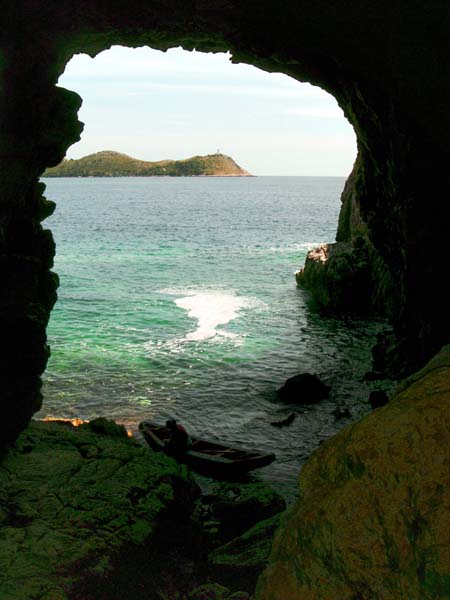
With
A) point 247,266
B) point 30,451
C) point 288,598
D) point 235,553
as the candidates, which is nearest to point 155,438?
point 30,451

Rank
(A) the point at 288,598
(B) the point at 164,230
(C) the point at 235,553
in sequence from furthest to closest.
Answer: (B) the point at 164,230 < (C) the point at 235,553 < (A) the point at 288,598

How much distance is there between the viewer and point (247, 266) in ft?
182

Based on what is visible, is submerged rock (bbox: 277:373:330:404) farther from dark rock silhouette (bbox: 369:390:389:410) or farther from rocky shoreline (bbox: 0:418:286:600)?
rocky shoreline (bbox: 0:418:286:600)

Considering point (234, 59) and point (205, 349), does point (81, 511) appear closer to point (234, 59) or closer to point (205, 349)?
point (234, 59)

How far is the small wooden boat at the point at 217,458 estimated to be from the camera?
15383 mm

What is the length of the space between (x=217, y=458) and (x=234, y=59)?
10087 millimetres

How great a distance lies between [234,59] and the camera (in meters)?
14.6

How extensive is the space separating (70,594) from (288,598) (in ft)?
17.3

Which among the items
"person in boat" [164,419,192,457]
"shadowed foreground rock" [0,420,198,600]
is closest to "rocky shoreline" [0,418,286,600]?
"shadowed foreground rock" [0,420,198,600]

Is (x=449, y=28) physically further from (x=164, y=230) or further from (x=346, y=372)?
(x=164, y=230)

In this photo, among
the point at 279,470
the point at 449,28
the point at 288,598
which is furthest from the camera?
the point at 279,470

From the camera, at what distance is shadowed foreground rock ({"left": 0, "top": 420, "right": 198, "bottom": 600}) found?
9.66m

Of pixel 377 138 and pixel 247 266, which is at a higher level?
pixel 377 138

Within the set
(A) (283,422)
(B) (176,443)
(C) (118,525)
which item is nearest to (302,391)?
(A) (283,422)
